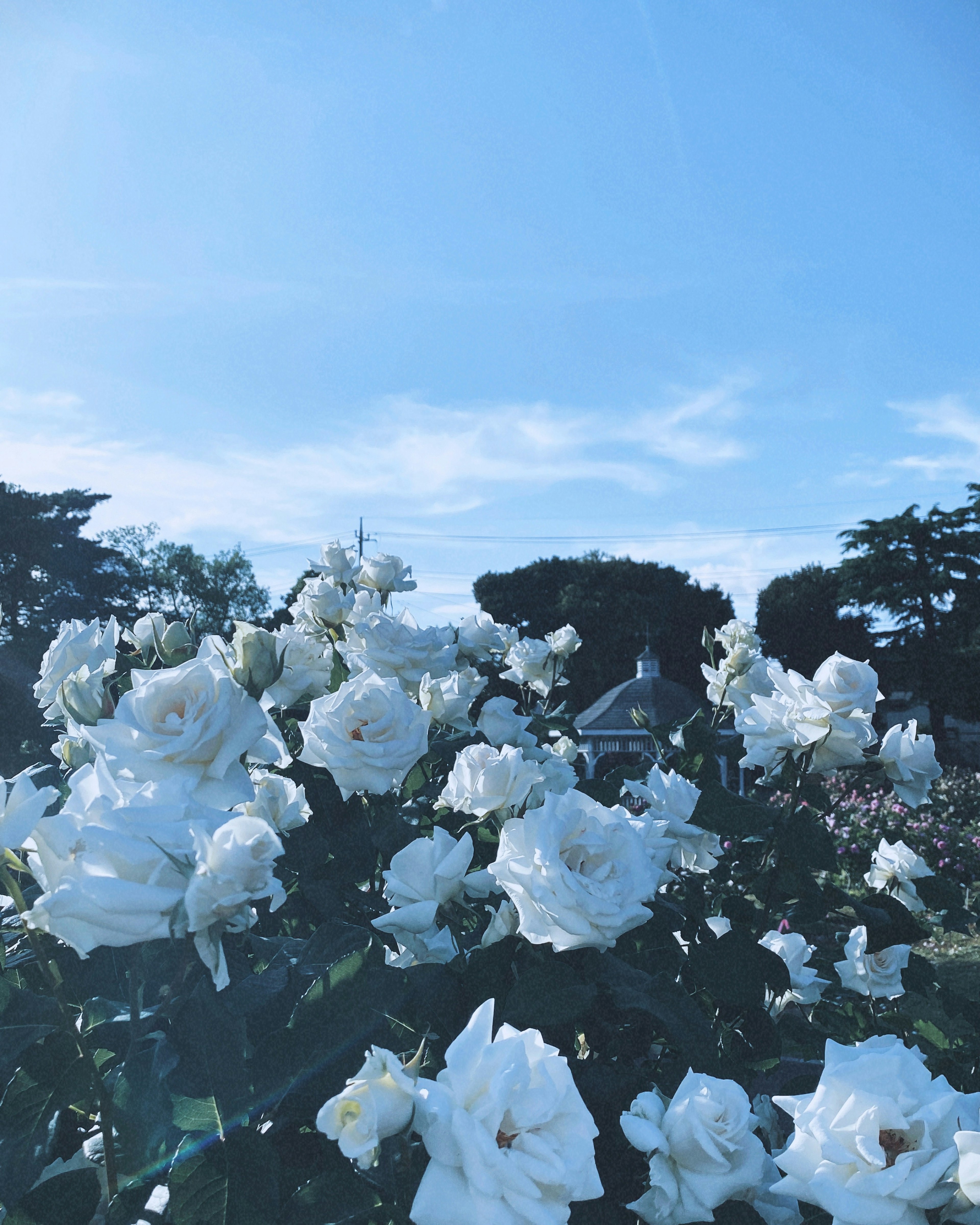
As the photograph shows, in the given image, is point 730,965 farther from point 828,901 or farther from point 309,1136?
point 309,1136

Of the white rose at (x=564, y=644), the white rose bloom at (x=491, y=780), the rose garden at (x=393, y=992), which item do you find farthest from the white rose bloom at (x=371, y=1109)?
the white rose at (x=564, y=644)

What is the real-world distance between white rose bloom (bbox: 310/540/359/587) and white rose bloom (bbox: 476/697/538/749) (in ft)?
3.05

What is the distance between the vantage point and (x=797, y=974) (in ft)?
6.50

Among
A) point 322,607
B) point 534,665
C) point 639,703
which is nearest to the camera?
point 322,607

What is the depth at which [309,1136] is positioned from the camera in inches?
41.5

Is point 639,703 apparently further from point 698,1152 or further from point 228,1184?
point 228,1184

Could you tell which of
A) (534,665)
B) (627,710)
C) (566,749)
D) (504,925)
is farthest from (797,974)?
(627,710)

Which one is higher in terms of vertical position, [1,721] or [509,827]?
[509,827]

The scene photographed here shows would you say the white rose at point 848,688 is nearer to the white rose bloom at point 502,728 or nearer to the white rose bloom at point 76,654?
the white rose bloom at point 502,728

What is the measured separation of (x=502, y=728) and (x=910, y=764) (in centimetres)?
94

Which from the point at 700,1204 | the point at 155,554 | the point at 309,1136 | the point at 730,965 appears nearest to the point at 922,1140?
the point at 700,1204

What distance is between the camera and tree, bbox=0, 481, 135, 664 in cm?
3088

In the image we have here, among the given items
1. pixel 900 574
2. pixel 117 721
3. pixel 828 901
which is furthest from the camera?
pixel 900 574

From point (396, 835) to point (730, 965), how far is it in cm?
59
